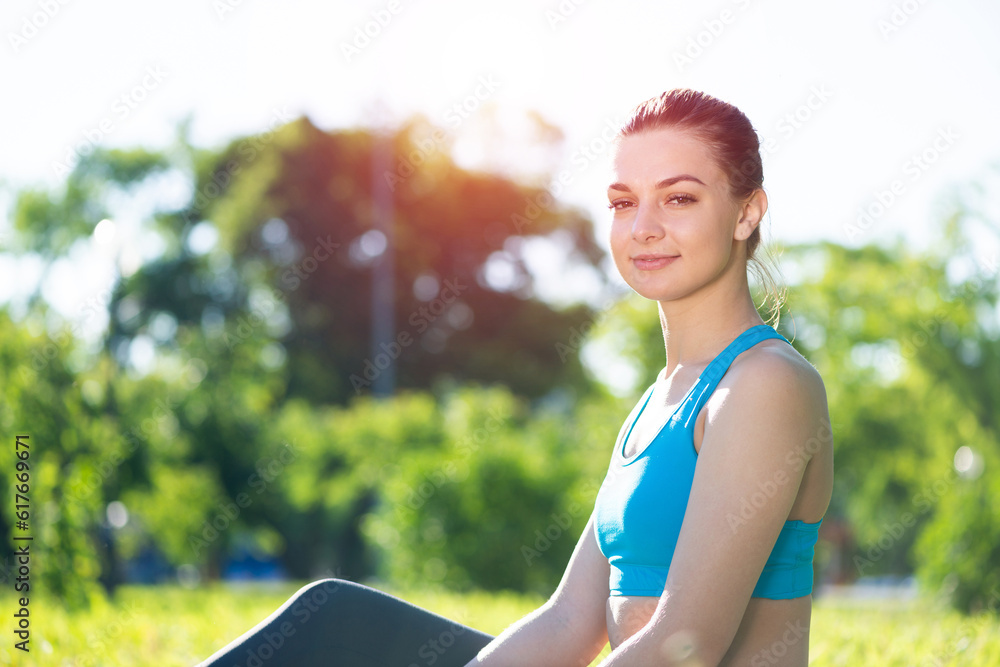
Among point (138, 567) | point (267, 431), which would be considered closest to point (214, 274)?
point (267, 431)

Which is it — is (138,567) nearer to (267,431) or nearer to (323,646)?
(267,431)

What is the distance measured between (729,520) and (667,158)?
746 millimetres

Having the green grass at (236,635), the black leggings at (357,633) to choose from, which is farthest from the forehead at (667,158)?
the green grass at (236,635)

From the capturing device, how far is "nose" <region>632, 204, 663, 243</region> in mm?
1875

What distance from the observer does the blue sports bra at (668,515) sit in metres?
1.71

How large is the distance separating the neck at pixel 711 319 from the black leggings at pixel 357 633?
0.89m

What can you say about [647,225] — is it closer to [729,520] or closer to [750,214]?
[750,214]

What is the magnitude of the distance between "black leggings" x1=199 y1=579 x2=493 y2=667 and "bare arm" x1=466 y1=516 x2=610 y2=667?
0.35 ft

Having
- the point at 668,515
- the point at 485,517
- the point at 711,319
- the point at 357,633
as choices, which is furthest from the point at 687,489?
the point at 485,517

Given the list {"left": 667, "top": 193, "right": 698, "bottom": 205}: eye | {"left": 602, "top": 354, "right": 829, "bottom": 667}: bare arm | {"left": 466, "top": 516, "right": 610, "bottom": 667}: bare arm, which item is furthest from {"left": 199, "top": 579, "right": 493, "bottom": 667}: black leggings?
{"left": 667, "top": 193, "right": 698, "bottom": 205}: eye

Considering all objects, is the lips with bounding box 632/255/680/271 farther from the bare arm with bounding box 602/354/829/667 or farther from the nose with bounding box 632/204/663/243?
the bare arm with bounding box 602/354/829/667

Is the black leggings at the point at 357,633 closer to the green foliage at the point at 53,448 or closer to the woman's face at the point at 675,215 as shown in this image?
the woman's face at the point at 675,215

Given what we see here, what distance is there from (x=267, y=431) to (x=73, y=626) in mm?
11424

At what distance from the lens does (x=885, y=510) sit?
44.1ft
